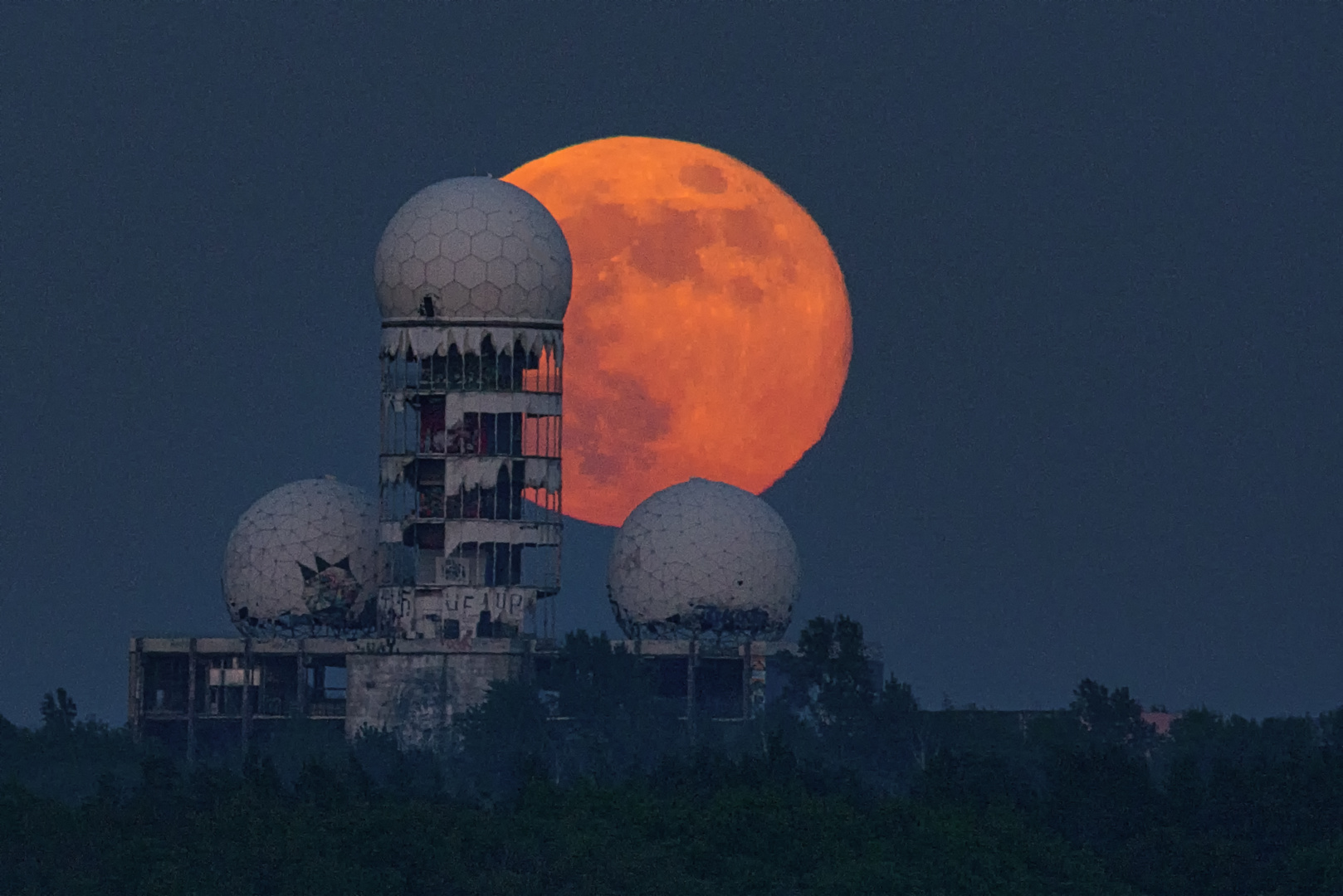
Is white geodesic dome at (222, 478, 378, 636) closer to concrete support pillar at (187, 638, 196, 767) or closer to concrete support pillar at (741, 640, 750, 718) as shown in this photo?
concrete support pillar at (187, 638, 196, 767)

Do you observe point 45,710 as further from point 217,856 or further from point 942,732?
point 217,856

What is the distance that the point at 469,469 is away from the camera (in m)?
148

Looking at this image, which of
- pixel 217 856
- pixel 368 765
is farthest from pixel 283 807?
pixel 368 765

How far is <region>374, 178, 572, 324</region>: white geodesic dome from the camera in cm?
14875

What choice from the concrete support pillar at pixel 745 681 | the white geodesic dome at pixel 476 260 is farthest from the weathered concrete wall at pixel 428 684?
the white geodesic dome at pixel 476 260

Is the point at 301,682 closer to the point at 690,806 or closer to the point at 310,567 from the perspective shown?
the point at 310,567

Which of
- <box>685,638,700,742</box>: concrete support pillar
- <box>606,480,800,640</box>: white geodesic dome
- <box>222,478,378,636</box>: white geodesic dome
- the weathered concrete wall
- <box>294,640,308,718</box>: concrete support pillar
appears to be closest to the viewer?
the weathered concrete wall

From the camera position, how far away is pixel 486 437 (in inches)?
5876

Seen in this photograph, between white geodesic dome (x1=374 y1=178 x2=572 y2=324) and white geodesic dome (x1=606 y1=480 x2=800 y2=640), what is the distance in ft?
31.3

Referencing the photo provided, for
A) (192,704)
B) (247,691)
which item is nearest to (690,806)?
(247,691)

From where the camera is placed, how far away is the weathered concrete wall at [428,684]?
488 feet

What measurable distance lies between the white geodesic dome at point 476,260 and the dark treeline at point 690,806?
13.7 m

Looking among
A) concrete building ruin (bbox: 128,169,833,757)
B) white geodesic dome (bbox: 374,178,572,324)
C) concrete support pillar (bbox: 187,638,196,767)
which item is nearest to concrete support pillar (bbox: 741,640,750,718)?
concrete building ruin (bbox: 128,169,833,757)

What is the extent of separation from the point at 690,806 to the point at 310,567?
45525 mm
